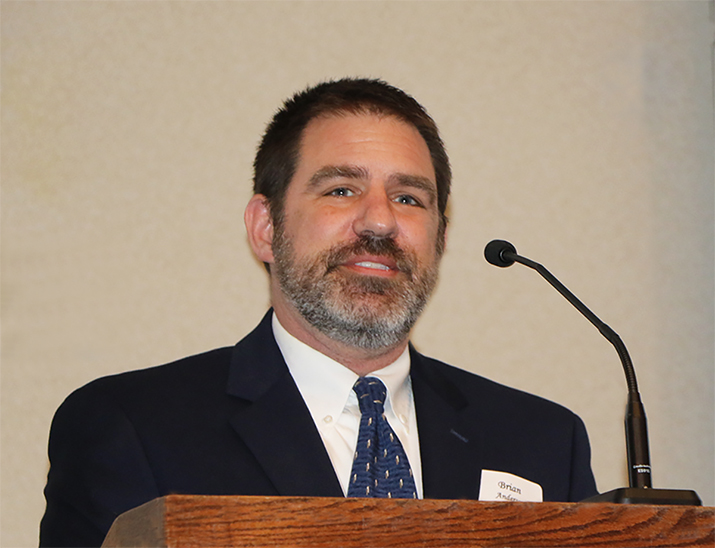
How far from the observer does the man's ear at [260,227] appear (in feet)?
7.39

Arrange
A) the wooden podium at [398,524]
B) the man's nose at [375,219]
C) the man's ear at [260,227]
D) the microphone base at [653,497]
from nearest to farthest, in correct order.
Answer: the wooden podium at [398,524] → the microphone base at [653,497] → the man's nose at [375,219] → the man's ear at [260,227]

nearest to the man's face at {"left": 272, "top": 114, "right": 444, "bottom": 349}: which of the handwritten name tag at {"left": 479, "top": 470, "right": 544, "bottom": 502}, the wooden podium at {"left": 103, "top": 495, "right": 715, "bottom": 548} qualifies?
the handwritten name tag at {"left": 479, "top": 470, "right": 544, "bottom": 502}

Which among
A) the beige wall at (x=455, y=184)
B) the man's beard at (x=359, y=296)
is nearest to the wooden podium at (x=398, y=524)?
the man's beard at (x=359, y=296)

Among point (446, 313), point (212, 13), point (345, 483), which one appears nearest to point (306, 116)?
point (212, 13)

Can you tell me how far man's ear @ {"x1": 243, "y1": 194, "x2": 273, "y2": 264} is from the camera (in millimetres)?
2252

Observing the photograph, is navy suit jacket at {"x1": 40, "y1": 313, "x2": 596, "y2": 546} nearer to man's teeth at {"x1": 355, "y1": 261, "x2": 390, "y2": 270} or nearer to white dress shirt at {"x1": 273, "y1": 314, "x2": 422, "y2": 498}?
white dress shirt at {"x1": 273, "y1": 314, "x2": 422, "y2": 498}

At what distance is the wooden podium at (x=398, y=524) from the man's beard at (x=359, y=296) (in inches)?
41.7

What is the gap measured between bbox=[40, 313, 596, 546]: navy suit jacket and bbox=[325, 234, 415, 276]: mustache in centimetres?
24

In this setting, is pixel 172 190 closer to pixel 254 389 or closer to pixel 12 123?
pixel 12 123

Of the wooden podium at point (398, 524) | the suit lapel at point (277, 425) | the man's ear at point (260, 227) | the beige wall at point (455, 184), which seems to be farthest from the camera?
the beige wall at point (455, 184)

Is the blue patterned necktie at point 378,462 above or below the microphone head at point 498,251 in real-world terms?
below

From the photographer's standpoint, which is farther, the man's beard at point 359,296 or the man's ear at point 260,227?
the man's ear at point 260,227

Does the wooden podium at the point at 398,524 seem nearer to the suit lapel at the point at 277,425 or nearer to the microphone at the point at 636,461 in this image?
the microphone at the point at 636,461

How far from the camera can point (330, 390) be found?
1947 millimetres
